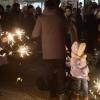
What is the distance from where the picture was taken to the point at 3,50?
1126cm

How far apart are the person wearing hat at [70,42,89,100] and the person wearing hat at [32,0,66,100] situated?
31 centimetres

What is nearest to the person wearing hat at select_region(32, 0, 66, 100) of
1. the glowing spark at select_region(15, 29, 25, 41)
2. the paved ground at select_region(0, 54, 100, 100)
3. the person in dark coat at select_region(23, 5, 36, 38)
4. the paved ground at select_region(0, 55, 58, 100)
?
the paved ground at select_region(0, 54, 100, 100)

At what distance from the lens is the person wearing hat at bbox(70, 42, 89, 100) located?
898 centimetres

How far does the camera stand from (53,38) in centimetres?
939

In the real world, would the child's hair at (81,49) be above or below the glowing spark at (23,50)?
above

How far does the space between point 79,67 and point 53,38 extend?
Answer: 2.90 ft

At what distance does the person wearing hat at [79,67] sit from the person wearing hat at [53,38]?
31 centimetres

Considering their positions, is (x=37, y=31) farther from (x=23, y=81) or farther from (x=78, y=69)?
(x=23, y=81)

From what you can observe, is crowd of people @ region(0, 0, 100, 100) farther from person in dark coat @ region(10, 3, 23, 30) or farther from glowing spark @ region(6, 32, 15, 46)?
person in dark coat @ region(10, 3, 23, 30)

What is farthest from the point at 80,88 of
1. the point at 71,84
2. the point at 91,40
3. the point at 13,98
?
the point at 91,40

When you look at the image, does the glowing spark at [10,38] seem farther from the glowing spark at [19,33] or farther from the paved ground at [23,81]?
the paved ground at [23,81]

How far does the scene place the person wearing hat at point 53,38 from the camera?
30.6ft

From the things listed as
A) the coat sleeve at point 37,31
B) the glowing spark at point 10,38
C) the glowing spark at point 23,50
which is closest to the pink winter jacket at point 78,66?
the coat sleeve at point 37,31

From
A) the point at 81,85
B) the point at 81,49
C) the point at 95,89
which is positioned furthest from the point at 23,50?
the point at 81,49
